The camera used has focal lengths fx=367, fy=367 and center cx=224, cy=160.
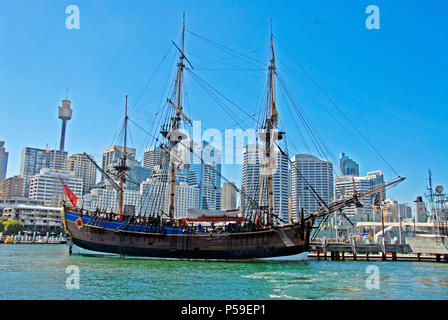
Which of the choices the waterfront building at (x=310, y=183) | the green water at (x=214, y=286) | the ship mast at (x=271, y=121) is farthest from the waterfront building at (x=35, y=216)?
the green water at (x=214, y=286)

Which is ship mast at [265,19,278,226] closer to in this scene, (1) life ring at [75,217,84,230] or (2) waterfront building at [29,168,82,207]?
(1) life ring at [75,217,84,230]

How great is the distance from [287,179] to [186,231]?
14282cm

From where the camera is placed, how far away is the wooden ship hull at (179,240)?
3625cm

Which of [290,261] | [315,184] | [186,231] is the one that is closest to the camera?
[290,261]

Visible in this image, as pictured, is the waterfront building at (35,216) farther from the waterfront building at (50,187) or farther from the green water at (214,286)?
the green water at (214,286)

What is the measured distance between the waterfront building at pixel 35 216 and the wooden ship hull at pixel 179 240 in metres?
108

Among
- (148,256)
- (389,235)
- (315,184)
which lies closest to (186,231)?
(148,256)

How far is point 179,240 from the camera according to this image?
131 feet

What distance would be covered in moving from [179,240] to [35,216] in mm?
120113

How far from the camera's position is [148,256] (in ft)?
132

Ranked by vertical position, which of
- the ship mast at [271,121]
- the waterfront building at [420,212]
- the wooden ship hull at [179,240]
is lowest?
the wooden ship hull at [179,240]
